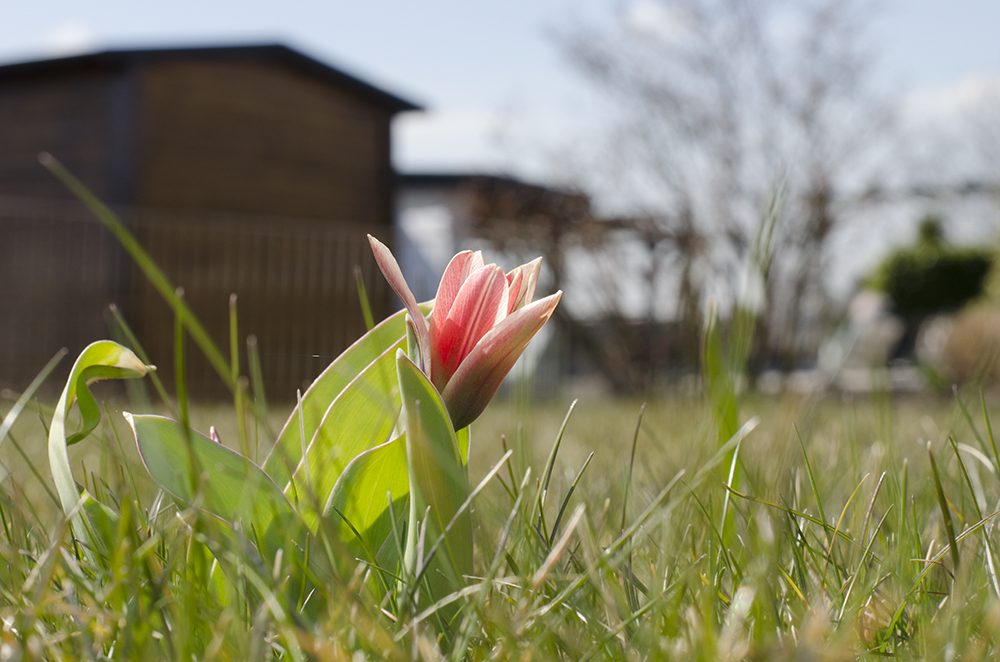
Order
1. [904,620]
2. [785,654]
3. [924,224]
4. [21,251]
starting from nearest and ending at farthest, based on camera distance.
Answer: [785,654] → [904,620] → [21,251] → [924,224]

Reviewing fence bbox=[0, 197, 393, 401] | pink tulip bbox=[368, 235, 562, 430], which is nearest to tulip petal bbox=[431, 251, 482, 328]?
pink tulip bbox=[368, 235, 562, 430]

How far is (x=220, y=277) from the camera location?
7727 millimetres

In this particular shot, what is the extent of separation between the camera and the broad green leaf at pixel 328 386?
0.64 metres

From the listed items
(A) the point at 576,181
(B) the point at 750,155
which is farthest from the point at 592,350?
(B) the point at 750,155

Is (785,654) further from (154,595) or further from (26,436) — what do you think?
(26,436)

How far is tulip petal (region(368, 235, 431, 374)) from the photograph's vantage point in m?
0.51

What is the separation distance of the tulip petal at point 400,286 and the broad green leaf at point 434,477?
0.03m

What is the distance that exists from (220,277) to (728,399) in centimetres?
765

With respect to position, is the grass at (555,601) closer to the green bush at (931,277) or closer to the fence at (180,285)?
the fence at (180,285)

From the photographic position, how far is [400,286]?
51cm

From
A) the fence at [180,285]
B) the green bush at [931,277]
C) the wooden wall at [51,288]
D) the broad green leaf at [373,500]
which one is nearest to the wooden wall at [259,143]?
the fence at [180,285]

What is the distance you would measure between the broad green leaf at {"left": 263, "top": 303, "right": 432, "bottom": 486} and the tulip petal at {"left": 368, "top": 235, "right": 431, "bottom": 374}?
0.06 metres

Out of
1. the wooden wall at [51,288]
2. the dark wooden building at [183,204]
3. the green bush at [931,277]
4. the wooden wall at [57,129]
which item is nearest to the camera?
the wooden wall at [51,288]

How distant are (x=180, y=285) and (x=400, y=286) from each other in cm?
730
